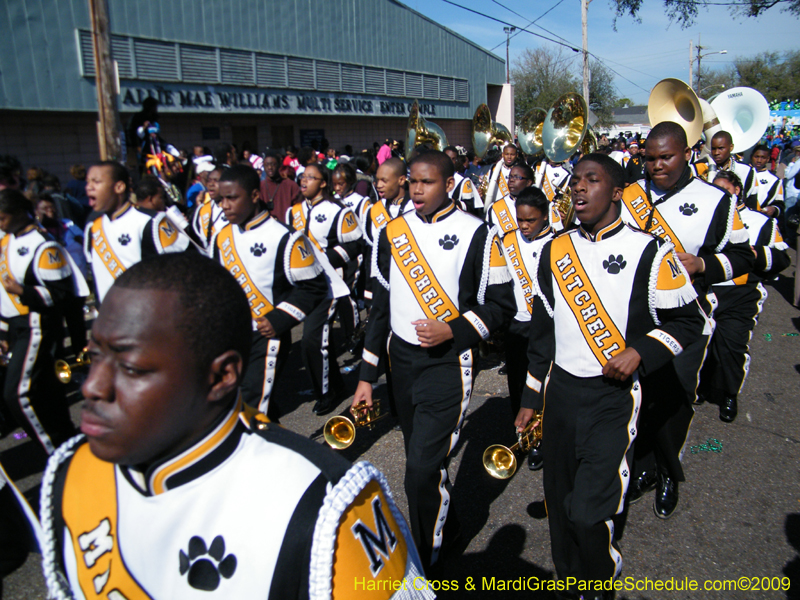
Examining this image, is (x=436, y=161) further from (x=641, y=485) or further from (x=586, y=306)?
(x=641, y=485)

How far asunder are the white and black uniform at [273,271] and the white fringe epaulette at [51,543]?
249 cm

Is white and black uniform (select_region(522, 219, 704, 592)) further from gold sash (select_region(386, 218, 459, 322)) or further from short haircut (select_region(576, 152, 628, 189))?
gold sash (select_region(386, 218, 459, 322))

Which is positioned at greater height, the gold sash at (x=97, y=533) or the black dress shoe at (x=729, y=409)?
the gold sash at (x=97, y=533)

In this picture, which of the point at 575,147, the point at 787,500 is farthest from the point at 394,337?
the point at 575,147

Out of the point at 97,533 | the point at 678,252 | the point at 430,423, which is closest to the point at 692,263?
the point at 678,252

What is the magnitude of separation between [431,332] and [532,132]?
920 cm

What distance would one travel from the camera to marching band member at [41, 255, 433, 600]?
1.20m

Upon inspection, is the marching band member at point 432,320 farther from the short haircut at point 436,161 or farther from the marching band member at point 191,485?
the marching band member at point 191,485

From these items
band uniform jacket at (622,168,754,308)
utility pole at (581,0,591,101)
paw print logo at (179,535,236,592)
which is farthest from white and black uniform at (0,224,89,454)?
utility pole at (581,0,591,101)

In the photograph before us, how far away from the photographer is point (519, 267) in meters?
4.77

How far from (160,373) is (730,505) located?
3855 millimetres

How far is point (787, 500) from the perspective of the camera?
3812 millimetres

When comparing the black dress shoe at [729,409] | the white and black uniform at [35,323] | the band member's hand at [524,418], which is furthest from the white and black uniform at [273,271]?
the black dress shoe at [729,409]

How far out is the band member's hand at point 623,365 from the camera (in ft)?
8.51
